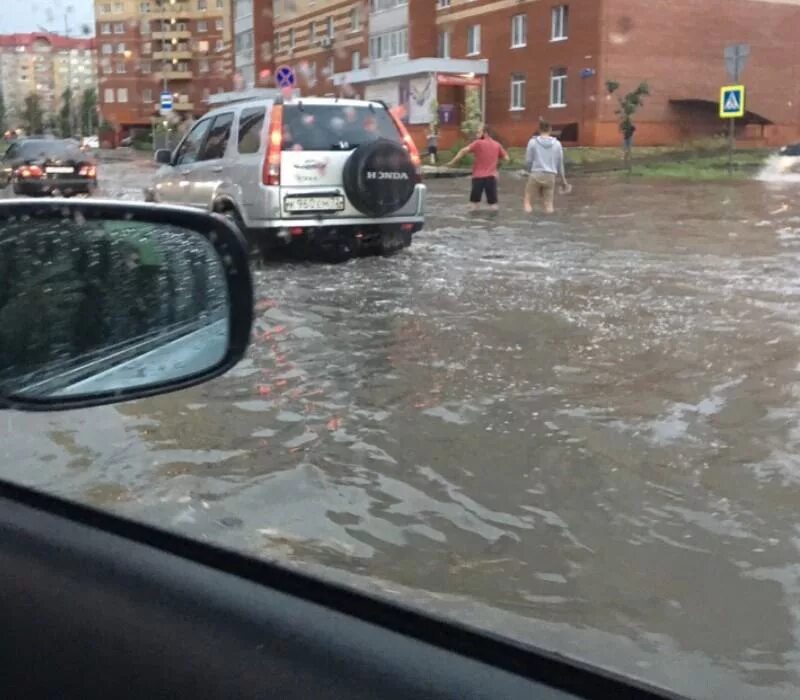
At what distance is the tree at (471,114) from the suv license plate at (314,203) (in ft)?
89.1

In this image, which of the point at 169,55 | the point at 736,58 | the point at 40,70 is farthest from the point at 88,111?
the point at 169,55

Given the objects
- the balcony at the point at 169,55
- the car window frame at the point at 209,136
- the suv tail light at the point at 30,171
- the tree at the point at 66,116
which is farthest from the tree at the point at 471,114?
the car window frame at the point at 209,136

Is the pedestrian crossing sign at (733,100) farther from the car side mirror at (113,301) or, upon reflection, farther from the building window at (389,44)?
the building window at (389,44)

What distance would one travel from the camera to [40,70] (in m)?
23.2

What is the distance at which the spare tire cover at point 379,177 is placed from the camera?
11.1 meters

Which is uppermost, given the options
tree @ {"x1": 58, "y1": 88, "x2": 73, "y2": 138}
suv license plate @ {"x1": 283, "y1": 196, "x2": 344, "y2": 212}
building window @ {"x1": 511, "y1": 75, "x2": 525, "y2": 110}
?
building window @ {"x1": 511, "y1": 75, "x2": 525, "y2": 110}

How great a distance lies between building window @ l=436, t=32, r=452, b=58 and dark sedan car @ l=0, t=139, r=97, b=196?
30.2m

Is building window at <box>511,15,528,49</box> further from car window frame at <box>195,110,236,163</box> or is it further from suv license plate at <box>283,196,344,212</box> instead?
suv license plate at <box>283,196,344,212</box>

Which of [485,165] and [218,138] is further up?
[218,138]

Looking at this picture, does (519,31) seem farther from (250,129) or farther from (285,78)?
(250,129)

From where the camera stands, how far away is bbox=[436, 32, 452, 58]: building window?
50062 mm

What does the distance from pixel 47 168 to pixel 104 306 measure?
19.1m

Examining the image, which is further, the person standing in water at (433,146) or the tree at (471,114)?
the tree at (471,114)

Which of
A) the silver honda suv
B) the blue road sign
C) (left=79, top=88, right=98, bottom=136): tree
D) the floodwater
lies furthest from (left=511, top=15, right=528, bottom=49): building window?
the floodwater
